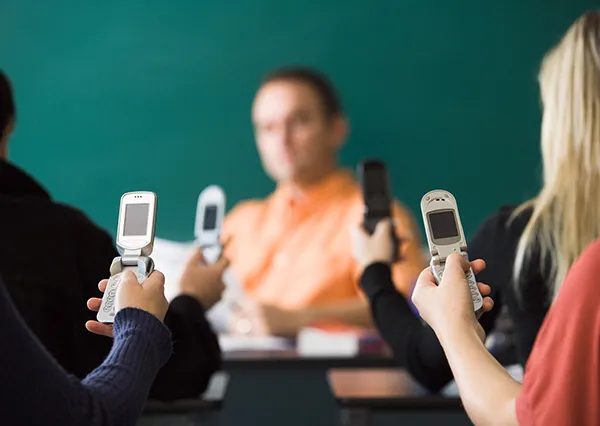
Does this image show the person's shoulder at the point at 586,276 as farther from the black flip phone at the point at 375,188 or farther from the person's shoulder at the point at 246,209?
the person's shoulder at the point at 246,209

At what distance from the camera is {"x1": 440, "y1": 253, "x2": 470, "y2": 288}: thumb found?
92 centimetres

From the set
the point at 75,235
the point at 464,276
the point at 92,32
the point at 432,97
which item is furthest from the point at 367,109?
the point at 464,276

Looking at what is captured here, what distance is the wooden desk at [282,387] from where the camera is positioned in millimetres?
2188

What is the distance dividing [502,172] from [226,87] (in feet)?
4.00

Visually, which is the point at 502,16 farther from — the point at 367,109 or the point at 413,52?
the point at 367,109

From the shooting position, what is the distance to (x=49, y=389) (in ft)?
2.52

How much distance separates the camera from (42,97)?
398 cm

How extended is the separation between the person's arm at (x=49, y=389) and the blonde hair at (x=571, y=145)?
0.80 m

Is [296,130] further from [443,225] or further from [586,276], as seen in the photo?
[586,276]

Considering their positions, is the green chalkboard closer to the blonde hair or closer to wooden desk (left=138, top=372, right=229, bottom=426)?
wooden desk (left=138, top=372, right=229, bottom=426)

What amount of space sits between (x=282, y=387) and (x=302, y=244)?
1.32 meters

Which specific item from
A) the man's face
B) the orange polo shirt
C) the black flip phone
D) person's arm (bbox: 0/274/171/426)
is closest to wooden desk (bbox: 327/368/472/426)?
the black flip phone

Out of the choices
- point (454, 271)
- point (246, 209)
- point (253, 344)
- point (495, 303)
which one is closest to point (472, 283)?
point (454, 271)

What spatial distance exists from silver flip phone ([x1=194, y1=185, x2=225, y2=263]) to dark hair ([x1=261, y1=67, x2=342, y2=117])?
199 centimetres
